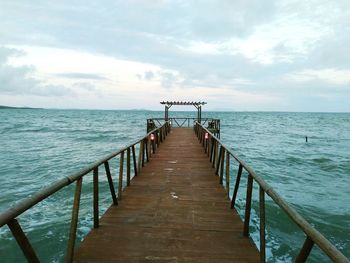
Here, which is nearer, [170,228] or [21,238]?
[21,238]

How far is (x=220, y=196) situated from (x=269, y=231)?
2.91 metres

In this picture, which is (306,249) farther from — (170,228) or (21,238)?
(170,228)

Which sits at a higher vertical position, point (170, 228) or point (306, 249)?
point (306, 249)

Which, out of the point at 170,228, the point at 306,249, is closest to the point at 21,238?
the point at 306,249

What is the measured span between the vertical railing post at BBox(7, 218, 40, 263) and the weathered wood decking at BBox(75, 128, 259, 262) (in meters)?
1.18

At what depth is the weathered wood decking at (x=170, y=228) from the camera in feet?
12.3

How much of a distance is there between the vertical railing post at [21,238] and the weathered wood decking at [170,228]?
1.18 metres

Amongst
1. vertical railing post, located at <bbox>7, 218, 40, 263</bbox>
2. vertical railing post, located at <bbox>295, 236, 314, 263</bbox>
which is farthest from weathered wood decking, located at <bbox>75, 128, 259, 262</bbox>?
vertical railing post, located at <bbox>295, 236, 314, 263</bbox>

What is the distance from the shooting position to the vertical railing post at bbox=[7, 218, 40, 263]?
227 centimetres

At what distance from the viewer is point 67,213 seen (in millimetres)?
9516

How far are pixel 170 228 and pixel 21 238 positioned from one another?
8.42 feet

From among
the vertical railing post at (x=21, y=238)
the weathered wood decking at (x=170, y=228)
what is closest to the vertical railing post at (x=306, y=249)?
the weathered wood decking at (x=170, y=228)

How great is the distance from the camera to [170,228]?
459 centimetres

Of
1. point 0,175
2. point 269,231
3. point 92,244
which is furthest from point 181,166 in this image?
point 0,175
